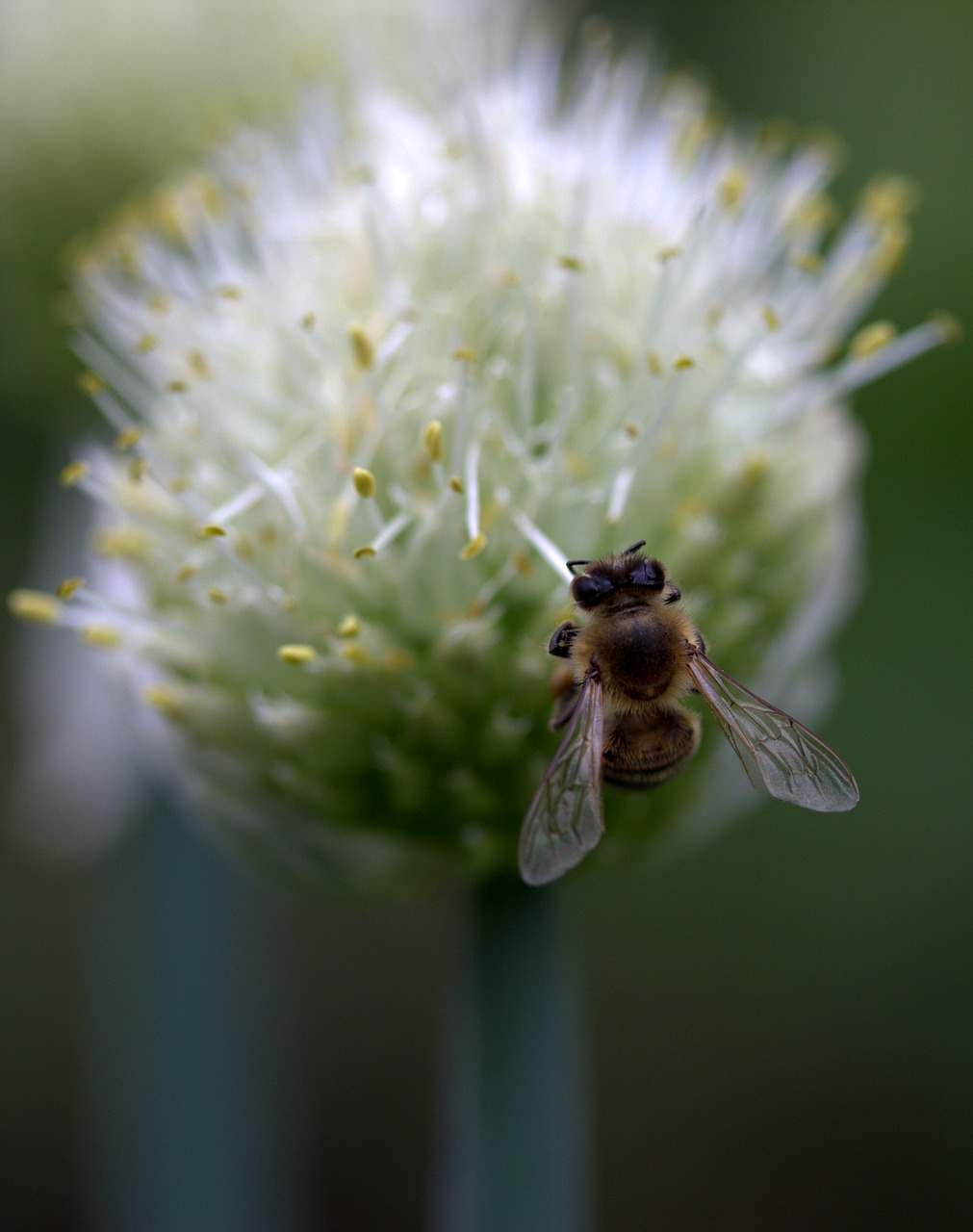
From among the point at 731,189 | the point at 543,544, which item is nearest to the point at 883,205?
the point at 731,189

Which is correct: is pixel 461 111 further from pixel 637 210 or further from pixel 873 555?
pixel 873 555

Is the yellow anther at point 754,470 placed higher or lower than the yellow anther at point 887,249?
lower

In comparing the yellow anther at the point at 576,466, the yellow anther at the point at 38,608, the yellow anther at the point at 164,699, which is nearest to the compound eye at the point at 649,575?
the yellow anther at the point at 576,466

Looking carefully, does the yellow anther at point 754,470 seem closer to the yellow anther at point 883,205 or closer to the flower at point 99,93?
the yellow anther at point 883,205

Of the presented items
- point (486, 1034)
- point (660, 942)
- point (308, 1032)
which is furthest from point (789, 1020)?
point (486, 1034)

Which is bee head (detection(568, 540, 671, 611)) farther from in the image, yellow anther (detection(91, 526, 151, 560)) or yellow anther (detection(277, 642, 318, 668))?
yellow anther (detection(91, 526, 151, 560))

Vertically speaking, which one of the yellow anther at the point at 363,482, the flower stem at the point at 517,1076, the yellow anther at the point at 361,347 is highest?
the yellow anther at the point at 361,347
